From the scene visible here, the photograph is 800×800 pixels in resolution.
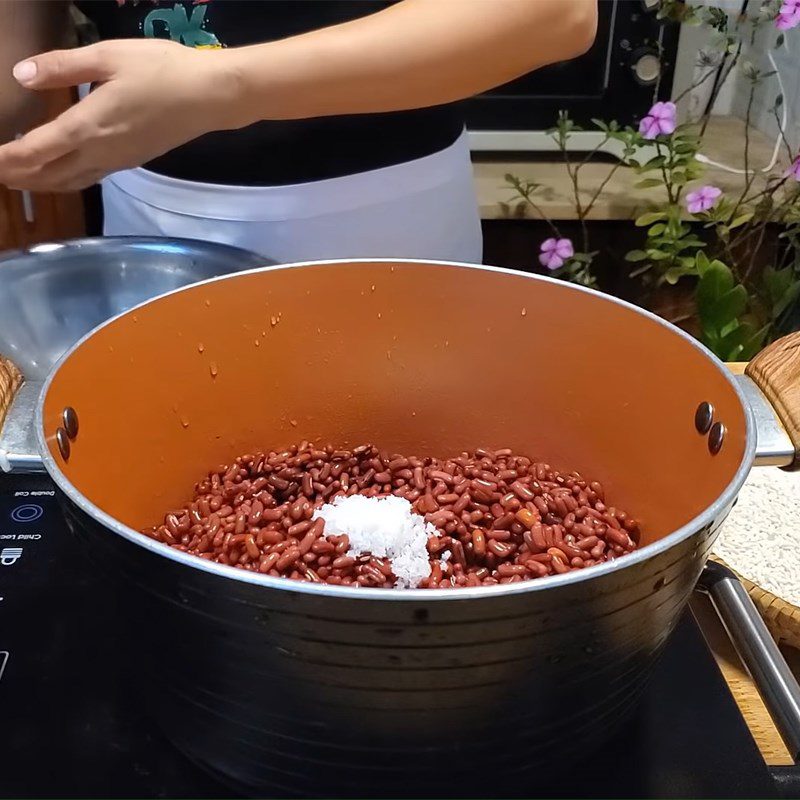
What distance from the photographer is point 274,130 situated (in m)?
0.97

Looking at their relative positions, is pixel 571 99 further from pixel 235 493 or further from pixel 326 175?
pixel 235 493

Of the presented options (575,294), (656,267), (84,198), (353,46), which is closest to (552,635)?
(575,294)

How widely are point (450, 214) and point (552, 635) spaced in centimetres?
80

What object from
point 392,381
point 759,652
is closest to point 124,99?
point 392,381

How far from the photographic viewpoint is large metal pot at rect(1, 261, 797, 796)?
0.39 meters

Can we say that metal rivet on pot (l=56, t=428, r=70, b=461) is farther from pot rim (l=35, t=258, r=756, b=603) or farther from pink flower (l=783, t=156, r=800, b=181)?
pink flower (l=783, t=156, r=800, b=181)

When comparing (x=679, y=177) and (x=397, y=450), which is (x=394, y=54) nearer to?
(x=397, y=450)

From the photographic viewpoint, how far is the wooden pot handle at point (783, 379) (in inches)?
20.8

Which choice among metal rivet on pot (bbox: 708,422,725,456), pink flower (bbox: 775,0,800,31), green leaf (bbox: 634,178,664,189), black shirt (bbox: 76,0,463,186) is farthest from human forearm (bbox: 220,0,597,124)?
green leaf (bbox: 634,178,664,189)

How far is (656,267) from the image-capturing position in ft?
5.43

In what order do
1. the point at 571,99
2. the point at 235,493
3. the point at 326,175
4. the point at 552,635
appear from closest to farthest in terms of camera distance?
the point at 552,635 → the point at 235,493 → the point at 326,175 → the point at 571,99

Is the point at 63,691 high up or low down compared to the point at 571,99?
down

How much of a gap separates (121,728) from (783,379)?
0.48 metres

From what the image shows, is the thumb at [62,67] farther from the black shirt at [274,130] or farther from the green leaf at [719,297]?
the green leaf at [719,297]
